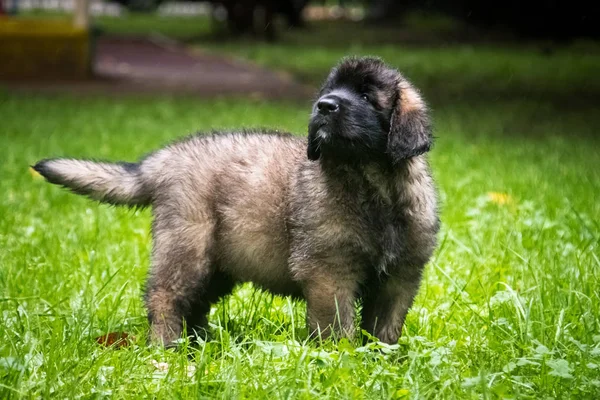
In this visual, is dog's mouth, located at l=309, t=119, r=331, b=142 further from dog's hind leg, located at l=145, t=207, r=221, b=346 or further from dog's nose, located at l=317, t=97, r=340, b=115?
dog's hind leg, located at l=145, t=207, r=221, b=346

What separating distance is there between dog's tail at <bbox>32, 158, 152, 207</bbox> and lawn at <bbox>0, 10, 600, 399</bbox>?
0.40 metres

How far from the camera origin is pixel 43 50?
16516 millimetres

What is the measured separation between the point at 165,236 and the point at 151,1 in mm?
28627

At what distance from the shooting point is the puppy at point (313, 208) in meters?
3.73

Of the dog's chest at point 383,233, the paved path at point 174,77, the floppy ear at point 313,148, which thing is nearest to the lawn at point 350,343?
the dog's chest at point 383,233

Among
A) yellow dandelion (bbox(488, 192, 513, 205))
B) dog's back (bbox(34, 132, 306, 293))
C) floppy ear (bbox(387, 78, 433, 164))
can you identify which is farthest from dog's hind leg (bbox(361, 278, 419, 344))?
yellow dandelion (bbox(488, 192, 513, 205))

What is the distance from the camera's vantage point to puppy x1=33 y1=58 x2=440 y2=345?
147 inches

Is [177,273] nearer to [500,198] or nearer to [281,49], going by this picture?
[500,198]

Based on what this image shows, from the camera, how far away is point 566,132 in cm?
1159

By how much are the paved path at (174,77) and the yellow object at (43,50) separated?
0.37 metres

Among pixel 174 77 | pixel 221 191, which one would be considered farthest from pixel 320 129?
pixel 174 77

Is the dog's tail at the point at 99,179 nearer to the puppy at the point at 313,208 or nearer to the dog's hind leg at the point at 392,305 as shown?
the puppy at the point at 313,208

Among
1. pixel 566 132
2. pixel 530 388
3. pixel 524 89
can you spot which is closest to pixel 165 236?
pixel 530 388

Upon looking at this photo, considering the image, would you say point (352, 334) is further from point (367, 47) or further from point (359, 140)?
point (367, 47)
